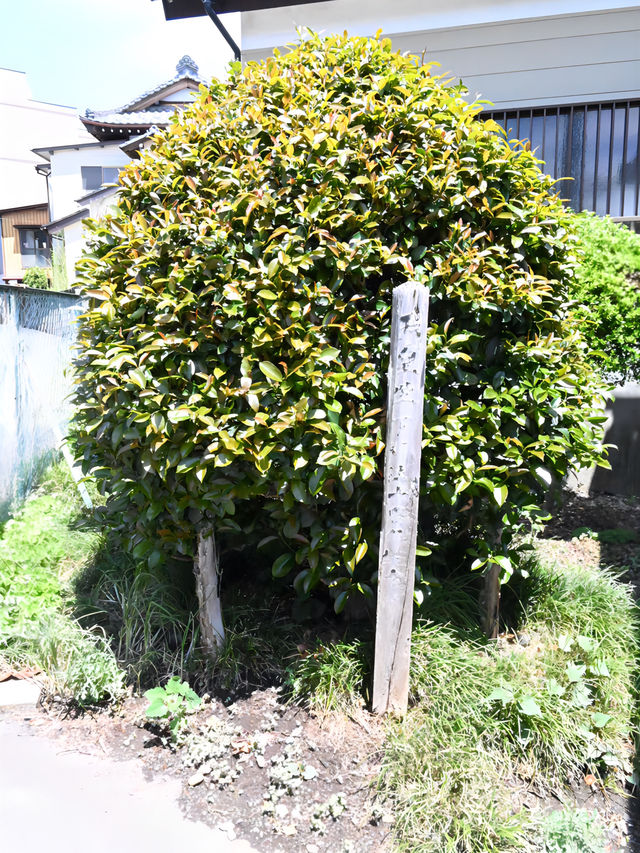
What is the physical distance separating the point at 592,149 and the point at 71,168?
29.2 metres

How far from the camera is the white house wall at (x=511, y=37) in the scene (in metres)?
5.94

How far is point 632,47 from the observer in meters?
5.90

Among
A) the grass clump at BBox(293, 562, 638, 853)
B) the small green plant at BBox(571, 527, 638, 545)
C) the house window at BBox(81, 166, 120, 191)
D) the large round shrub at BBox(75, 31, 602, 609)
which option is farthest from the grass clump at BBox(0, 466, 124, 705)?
the house window at BBox(81, 166, 120, 191)

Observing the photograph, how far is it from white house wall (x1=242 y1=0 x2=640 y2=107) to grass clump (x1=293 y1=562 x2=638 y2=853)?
506 centimetres

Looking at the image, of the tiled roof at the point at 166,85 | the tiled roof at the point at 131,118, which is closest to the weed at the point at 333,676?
the tiled roof at the point at 131,118

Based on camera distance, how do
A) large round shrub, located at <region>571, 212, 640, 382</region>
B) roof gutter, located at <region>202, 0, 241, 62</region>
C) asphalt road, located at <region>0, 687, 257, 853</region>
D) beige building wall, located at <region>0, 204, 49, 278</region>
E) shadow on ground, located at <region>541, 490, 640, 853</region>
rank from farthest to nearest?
beige building wall, located at <region>0, 204, 49, 278</region>, roof gutter, located at <region>202, 0, 241, 62</region>, large round shrub, located at <region>571, 212, 640, 382</region>, shadow on ground, located at <region>541, 490, 640, 853</region>, asphalt road, located at <region>0, 687, 257, 853</region>

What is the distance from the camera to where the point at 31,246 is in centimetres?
3734

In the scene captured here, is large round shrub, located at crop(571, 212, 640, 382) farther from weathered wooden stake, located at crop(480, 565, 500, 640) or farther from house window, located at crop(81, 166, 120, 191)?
house window, located at crop(81, 166, 120, 191)

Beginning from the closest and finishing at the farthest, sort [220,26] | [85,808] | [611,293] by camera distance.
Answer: [85,808] < [611,293] < [220,26]

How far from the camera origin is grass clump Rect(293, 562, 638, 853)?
232 centimetres

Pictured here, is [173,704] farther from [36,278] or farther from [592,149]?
[36,278]

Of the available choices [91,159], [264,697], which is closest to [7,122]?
[91,159]

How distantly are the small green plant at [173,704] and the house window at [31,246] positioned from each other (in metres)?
38.4

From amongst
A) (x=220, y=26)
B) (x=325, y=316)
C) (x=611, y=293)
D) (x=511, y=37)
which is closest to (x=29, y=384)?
(x=325, y=316)
